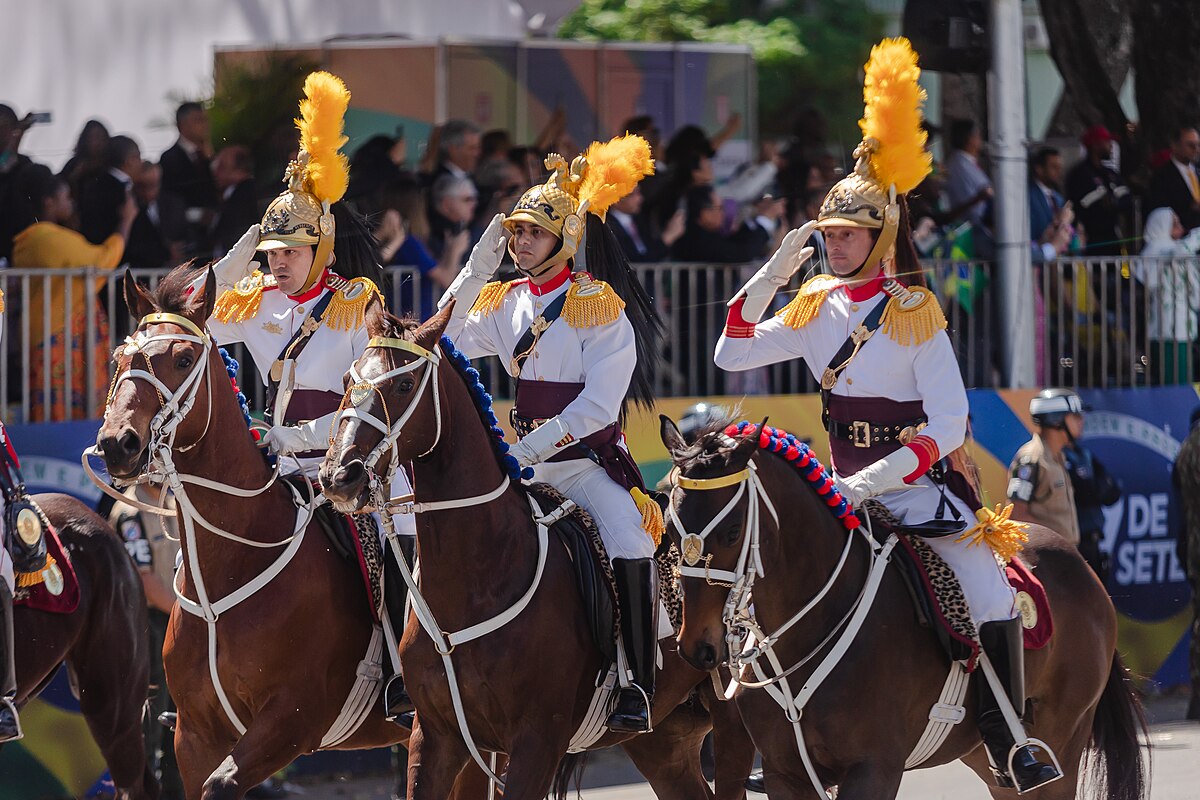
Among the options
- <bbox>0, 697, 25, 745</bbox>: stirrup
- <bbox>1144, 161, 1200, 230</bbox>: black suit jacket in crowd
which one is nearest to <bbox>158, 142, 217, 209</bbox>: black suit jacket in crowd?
<bbox>0, 697, 25, 745</bbox>: stirrup

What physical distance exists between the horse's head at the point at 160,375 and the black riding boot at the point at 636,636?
1662mm

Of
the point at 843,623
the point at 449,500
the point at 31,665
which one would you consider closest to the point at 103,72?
the point at 31,665

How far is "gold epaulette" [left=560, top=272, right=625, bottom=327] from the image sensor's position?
6848mm

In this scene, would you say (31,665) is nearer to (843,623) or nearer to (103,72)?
(843,623)

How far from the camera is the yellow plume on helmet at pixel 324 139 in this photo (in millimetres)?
7508

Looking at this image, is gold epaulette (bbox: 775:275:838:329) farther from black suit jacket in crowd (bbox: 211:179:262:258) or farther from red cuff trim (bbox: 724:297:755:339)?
black suit jacket in crowd (bbox: 211:179:262:258)

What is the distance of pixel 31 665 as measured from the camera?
8070 millimetres

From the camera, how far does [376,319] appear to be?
605 cm

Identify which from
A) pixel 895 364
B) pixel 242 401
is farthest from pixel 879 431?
pixel 242 401

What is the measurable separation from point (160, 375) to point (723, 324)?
5.95m

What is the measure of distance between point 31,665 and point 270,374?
189 centimetres

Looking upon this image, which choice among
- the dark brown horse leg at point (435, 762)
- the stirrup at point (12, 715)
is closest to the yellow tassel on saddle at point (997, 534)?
the dark brown horse leg at point (435, 762)

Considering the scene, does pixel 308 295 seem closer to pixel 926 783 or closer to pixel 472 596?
pixel 472 596

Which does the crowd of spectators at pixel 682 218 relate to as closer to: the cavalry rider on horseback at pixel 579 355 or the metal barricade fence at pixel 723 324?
the metal barricade fence at pixel 723 324
